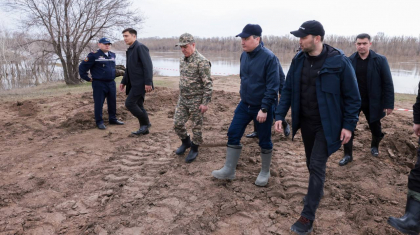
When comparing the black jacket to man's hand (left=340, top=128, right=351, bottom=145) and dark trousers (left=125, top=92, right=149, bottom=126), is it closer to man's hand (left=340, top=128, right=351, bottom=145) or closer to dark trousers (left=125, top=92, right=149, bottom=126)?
dark trousers (left=125, top=92, right=149, bottom=126)

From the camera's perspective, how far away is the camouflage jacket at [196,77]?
4098 millimetres

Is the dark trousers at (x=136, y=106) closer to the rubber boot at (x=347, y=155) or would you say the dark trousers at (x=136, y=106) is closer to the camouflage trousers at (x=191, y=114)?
the camouflage trousers at (x=191, y=114)

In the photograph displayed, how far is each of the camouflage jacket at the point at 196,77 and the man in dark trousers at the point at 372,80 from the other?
2124 millimetres

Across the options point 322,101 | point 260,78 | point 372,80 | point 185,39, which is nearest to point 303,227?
point 322,101

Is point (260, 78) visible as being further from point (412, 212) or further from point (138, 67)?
point (138, 67)

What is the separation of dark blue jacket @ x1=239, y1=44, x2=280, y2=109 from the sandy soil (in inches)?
43.5

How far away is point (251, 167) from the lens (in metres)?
4.23

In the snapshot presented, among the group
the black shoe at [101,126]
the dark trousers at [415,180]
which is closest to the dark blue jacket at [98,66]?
the black shoe at [101,126]

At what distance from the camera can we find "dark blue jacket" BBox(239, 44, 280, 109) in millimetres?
3326

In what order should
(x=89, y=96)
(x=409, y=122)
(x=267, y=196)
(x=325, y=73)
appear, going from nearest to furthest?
(x=325, y=73) < (x=267, y=196) < (x=409, y=122) < (x=89, y=96)

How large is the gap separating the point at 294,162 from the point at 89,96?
7139 millimetres

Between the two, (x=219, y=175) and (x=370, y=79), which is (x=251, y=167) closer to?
(x=219, y=175)

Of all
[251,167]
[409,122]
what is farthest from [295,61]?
[409,122]

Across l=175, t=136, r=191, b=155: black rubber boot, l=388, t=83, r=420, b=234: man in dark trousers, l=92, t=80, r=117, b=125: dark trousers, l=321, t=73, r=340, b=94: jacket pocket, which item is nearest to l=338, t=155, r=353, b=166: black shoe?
l=388, t=83, r=420, b=234: man in dark trousers
